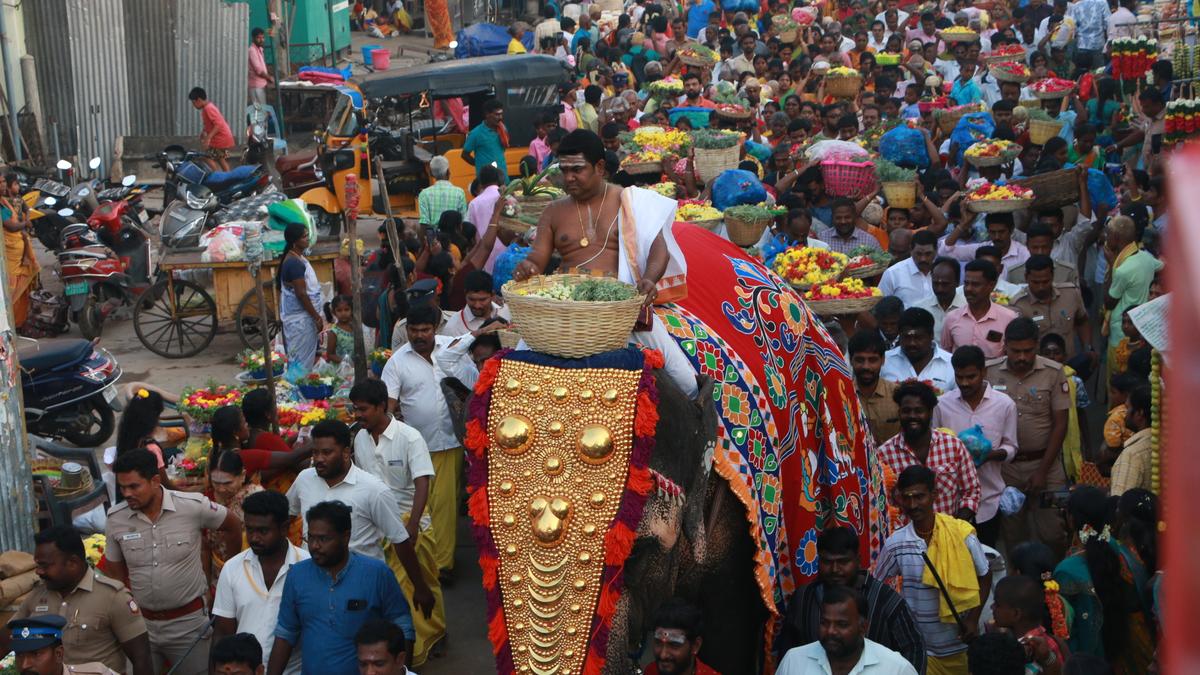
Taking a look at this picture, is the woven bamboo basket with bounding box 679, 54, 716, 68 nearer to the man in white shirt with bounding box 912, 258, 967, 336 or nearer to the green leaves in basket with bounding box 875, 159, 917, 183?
the green leaves in basket with bounding box 875, 159, 917, 183

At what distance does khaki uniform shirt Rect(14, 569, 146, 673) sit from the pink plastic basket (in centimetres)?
772

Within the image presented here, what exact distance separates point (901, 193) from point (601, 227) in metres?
6.24

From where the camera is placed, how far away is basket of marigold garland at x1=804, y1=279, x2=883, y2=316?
8.62 metres

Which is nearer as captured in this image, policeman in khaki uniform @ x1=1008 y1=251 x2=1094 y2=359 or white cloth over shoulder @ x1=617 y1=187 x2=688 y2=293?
white cloth over shoulder @ x1=617 y1=187 x2=688 y2=293

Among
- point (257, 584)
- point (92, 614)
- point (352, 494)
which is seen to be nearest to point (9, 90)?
point (352, 494)

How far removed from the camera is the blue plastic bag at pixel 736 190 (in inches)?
439

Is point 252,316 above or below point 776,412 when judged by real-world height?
below

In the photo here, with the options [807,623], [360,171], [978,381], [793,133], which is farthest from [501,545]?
[360,171]

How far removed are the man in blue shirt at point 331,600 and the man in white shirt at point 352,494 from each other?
0.67 metres

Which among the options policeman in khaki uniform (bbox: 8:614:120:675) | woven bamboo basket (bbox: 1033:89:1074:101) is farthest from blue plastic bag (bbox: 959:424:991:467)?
woven bamboo basket (bbox: 1033:89:1074:101)

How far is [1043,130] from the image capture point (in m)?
13.9

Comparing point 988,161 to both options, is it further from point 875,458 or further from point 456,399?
point 456,399

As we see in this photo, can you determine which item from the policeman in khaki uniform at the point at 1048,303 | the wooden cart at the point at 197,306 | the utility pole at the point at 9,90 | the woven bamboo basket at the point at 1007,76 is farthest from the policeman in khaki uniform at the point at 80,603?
the utility pole at the point at 9,90

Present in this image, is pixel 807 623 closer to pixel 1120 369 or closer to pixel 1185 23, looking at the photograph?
pixel 1120 369
